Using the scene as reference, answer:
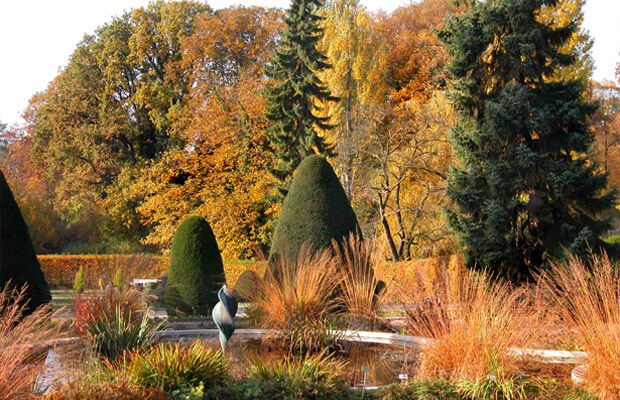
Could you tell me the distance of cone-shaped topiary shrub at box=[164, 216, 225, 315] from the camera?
1003 centimetres

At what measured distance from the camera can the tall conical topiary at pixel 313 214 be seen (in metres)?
9.01

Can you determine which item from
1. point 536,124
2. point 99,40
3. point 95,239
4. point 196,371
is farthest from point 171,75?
point 196,371

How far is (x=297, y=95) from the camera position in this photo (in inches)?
743

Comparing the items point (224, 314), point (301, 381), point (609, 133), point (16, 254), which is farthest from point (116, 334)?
point (609, 133)

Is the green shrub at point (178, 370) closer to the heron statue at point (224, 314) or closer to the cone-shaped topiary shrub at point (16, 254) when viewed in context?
the heron statue at point (224, 314)

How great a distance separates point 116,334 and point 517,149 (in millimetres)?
9238

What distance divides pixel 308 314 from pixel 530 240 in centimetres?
746

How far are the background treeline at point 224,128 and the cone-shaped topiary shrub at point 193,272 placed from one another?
793 centimetres

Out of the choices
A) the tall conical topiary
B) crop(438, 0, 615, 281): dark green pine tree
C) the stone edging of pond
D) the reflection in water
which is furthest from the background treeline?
the reflection in water

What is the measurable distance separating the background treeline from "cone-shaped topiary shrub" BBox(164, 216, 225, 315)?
26.0ft

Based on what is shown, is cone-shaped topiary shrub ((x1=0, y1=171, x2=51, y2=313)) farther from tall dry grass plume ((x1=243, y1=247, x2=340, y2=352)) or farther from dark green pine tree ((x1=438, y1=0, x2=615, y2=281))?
dark green pine tree ((x1=438, y1=0, x2=615, y2=281))

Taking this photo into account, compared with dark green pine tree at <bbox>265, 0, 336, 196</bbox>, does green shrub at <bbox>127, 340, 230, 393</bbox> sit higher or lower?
lower

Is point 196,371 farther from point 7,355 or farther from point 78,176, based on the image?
→ point 78,176

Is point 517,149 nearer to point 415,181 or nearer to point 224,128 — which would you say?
point 415,181
